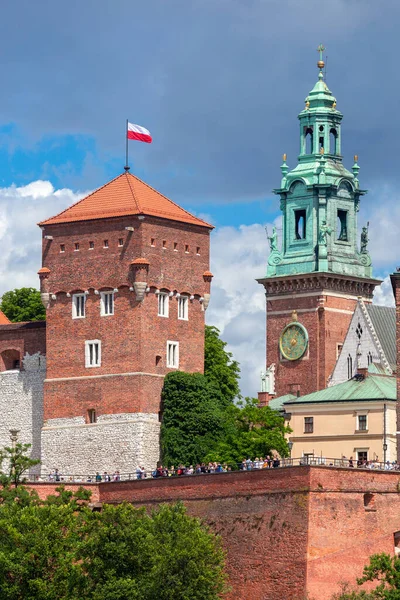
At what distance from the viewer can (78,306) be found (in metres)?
118

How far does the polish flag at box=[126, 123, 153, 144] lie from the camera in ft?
385

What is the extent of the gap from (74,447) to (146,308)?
7628 mm

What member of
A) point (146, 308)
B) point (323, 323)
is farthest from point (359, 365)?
point (146, 308)

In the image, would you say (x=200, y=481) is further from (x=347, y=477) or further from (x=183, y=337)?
(x=183, y=337)

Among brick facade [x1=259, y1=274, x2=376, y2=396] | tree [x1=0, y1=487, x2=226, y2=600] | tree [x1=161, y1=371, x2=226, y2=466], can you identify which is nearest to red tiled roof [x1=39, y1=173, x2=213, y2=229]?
tree [x1=161, y1=371, x2=226, y2=466]

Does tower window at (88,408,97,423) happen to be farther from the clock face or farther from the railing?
the clock face

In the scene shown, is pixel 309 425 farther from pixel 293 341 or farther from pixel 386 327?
pixel 293 341

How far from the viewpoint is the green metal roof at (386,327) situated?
5074 inches

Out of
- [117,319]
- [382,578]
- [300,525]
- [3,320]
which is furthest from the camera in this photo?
[3,320]

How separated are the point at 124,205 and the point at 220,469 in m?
20.7

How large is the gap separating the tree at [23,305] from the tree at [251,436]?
23.0 meters

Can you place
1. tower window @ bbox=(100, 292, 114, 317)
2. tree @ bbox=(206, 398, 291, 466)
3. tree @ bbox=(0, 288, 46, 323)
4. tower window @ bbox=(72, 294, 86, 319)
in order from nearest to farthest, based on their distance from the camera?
tree @ bbox=(206, 398, 291, 466)
tower window @ bbox=(100, 292, 114, 317)
tower window @ bbox=(72, 294, 86, 319)
tree @ bbox=(0, 288, 46, 323)

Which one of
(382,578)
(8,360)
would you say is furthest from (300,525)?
(8,360)

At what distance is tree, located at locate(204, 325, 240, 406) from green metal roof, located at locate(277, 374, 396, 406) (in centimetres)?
381
